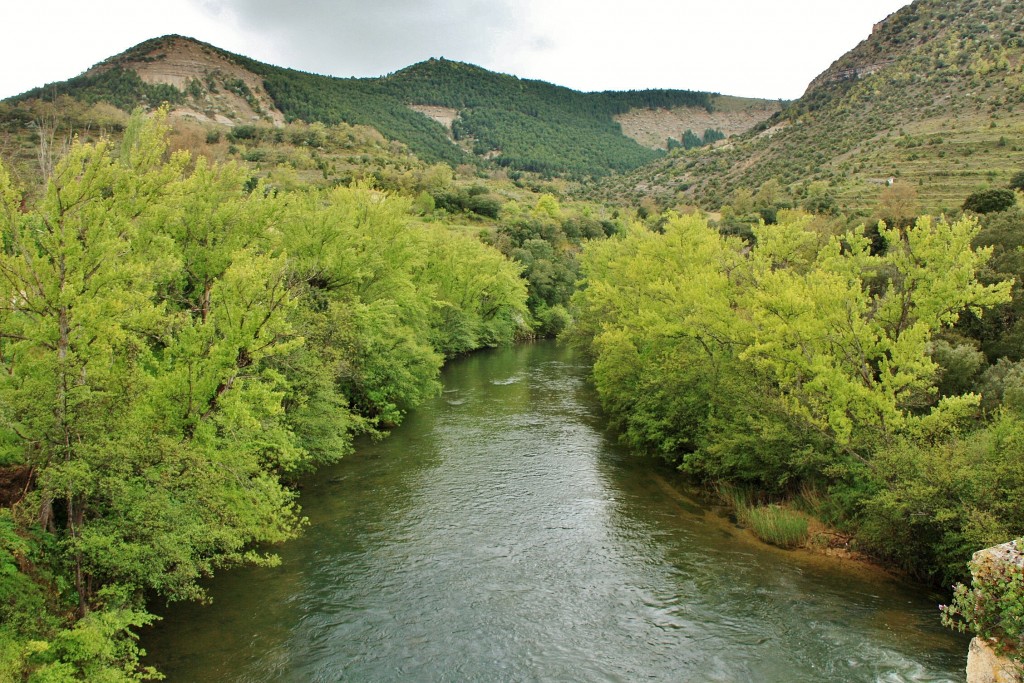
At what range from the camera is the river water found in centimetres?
1406

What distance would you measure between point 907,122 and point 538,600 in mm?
82121

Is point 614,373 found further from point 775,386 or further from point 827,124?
point 827,124

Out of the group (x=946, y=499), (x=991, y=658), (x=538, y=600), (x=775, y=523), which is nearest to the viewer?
(x=991, y=658)

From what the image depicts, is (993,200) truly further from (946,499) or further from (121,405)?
(121,405)

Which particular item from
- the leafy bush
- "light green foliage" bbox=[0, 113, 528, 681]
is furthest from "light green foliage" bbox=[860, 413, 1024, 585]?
"light green foliage" bbox=[0, 113, 528, 681]

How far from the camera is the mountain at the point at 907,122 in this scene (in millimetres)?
61219

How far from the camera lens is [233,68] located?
162 m

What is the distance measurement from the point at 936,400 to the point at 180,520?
24.4 m

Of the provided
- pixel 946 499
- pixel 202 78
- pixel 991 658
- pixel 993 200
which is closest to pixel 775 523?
pixel 946 499

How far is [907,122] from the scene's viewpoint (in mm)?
76312

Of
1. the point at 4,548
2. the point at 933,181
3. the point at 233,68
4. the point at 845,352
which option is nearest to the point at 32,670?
the point at 4,548

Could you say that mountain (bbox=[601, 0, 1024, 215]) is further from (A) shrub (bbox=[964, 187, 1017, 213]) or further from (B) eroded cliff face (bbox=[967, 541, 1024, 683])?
(B) eroded cliff face (bbox=[967, 541, 1024, 683])

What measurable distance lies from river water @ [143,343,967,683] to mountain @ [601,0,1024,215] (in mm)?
43489

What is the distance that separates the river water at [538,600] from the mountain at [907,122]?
43.5m
